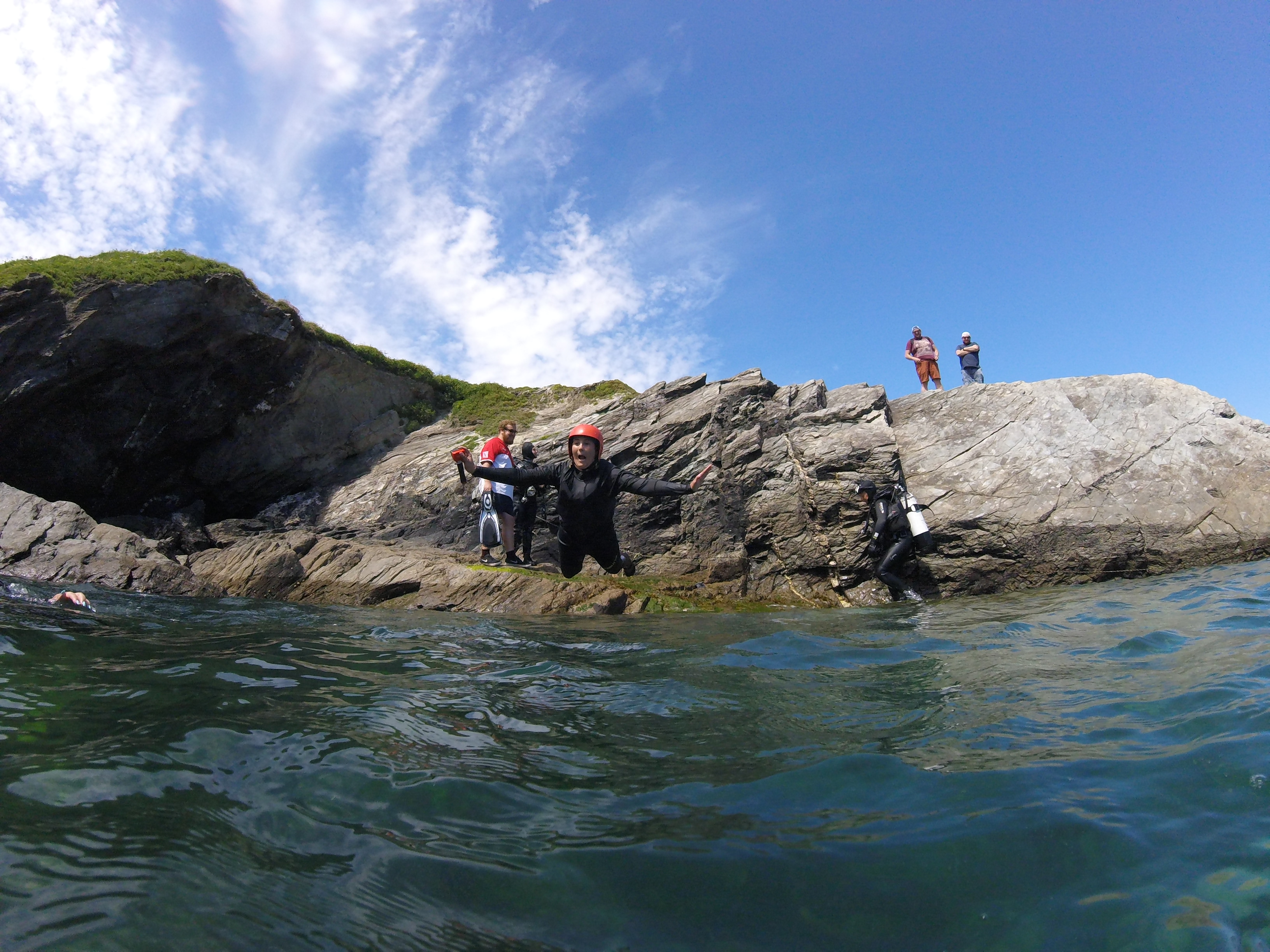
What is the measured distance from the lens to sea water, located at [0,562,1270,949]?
2.47 meters

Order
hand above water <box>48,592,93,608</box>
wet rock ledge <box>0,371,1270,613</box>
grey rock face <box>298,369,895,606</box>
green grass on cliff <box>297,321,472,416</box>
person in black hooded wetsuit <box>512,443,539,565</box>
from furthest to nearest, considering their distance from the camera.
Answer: green grass on cliff <box>297,321,472,416</box>
grey rock face <box>298,369,895,606</box>
person in black hooded wetsuit <box>512,443,539,565</box>
wet rock ledge <box>0,371,1270,613</box>
hand above water <box>48,592,93,608</box>

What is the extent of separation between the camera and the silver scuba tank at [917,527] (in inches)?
569

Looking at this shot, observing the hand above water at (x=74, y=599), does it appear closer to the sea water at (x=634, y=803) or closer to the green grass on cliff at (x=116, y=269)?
the sea water at (x=634, y=803)

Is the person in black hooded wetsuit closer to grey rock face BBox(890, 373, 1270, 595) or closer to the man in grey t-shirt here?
grey rock face BBox(890, 373, 1270, 595)

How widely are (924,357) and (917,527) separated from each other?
886 centimetres

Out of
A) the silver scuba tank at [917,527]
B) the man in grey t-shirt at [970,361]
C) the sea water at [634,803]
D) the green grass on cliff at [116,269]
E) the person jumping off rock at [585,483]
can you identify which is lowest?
the sea water at [634,803]

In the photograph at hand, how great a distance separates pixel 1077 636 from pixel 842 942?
21.5ft

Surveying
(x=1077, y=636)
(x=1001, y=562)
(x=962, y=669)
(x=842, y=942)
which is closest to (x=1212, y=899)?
(x=842, y=942)

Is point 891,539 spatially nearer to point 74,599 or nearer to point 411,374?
point 74,599

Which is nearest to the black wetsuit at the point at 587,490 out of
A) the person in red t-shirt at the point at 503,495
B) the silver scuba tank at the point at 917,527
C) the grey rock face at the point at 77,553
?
the person in red t-shirt at the point at 503,495

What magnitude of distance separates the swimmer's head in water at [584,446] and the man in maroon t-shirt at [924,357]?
14652 mm

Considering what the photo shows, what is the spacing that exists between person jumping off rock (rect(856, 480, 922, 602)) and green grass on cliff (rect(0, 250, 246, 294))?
20351mm

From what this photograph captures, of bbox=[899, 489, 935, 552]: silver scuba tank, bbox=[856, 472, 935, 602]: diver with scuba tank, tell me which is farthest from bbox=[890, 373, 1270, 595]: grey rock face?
bbox=[856, 472, 935, 602]: diver with scuba tank

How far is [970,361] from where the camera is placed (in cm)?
2100
